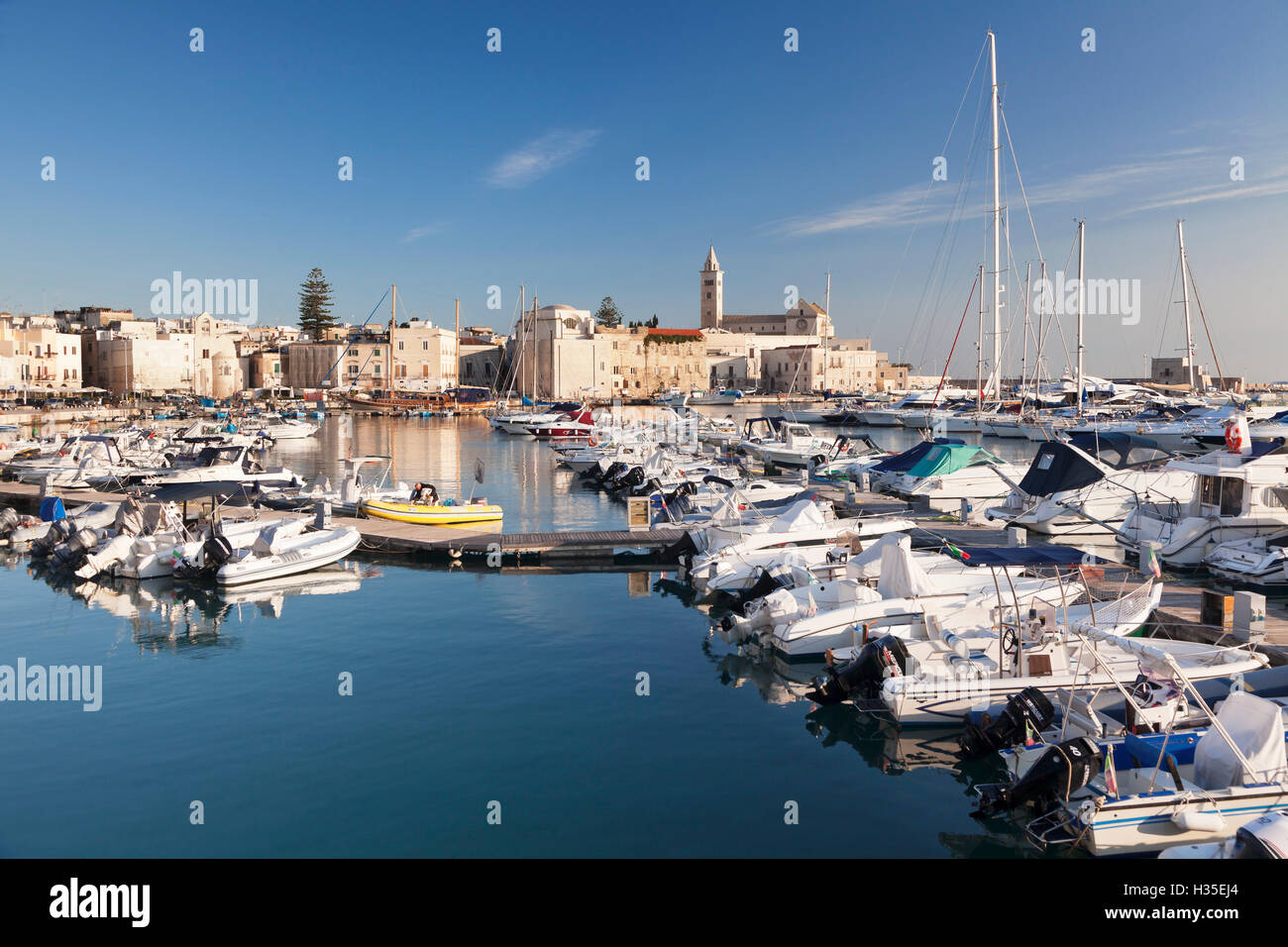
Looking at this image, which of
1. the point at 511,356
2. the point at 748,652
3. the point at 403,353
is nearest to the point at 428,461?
the point at 748,652

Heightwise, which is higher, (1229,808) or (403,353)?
(403,353)

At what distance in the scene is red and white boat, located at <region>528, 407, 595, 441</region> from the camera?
5358 centimetres

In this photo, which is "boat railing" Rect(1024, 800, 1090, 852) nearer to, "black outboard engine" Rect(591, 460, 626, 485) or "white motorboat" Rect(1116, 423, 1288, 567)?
"white motorboat" Rect(1116, 423, 1288, 567)

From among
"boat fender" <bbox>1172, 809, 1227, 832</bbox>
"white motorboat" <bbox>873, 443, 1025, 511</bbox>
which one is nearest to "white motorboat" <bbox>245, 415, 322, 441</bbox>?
"white motorboat" <bbox>873, 443, 1025, 511</bbox>

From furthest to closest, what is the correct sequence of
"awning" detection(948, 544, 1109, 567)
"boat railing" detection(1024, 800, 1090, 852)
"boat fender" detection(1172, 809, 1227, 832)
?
"awning" detection(948, 544, 1109, 567), "boat railing" detection(1024, 800, 1090, 852), "boat fender" detection(1172, 809, 1227, 832)

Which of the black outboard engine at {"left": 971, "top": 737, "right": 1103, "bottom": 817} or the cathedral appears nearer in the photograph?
the black outboard engine at {"left": 971, "top": 737, "right": 1103, "bottom": 817}

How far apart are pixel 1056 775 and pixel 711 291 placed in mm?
125702

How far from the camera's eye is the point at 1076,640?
10891 mm

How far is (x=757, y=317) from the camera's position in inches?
5241

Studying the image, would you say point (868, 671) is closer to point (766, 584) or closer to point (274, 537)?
point (766, 584)

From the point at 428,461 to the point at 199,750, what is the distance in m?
33.0

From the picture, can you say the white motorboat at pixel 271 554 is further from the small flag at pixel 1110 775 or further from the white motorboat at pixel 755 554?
the small flag at pixel 1110 775

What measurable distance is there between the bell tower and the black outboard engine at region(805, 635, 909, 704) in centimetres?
11962
